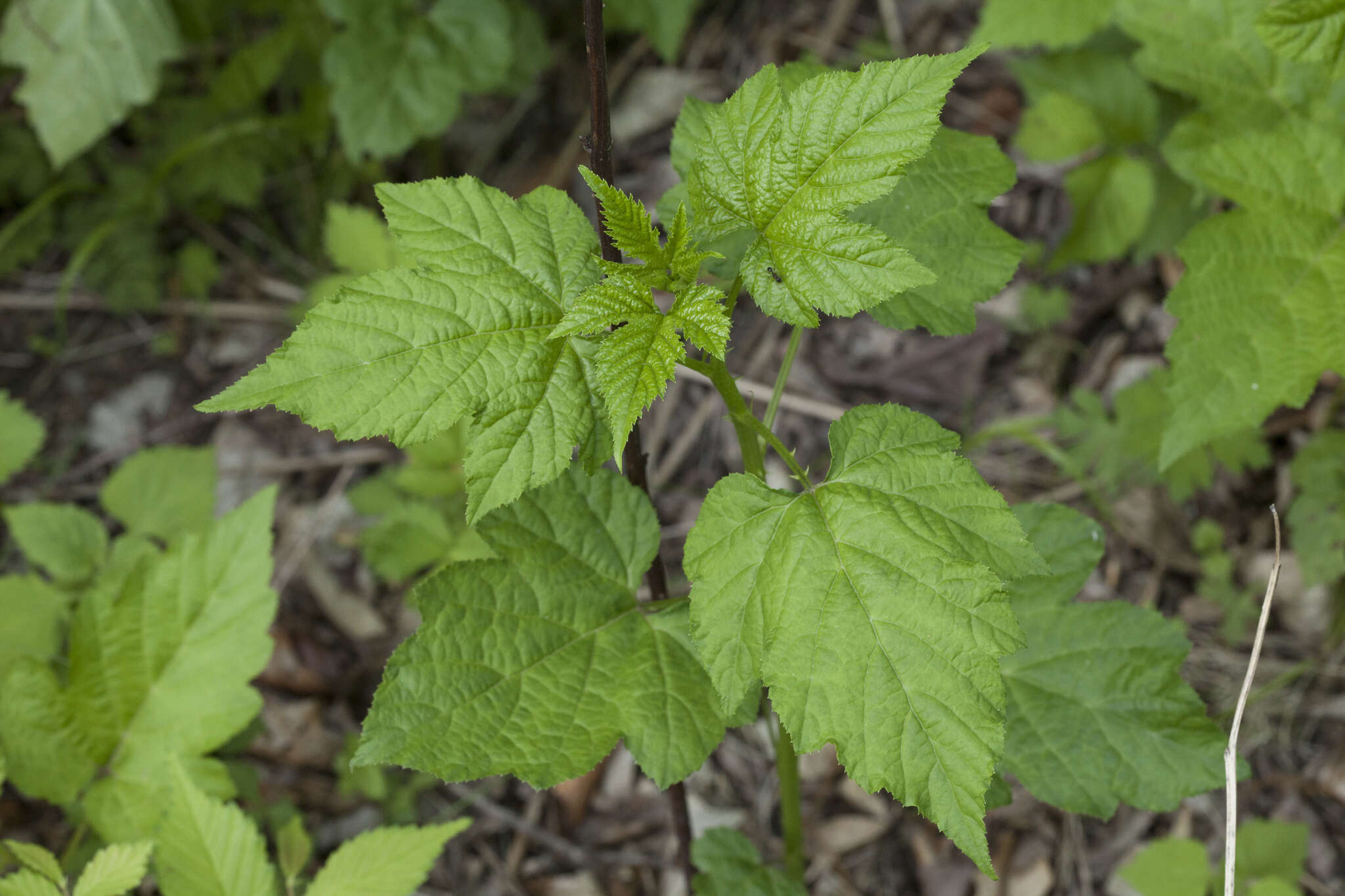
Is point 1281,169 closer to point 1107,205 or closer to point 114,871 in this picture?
point 1107,205

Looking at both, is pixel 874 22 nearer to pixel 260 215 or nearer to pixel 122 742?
pixel 260 215

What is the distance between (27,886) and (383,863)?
2.10 feet

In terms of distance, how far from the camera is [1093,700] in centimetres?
199

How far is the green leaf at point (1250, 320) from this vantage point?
2.27 meters

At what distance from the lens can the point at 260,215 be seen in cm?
457

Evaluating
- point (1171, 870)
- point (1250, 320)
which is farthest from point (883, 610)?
point (1171, 870)

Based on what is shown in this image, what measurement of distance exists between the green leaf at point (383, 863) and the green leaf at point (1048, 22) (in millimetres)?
2734

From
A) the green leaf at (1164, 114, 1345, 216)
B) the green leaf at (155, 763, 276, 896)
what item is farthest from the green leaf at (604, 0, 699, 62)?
the green leaf at (155, 763, 276, 896)

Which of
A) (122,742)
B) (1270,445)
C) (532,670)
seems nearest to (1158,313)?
(1270,445)

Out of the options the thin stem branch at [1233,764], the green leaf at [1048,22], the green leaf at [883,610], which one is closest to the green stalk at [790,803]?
the green leaf at [883,610]

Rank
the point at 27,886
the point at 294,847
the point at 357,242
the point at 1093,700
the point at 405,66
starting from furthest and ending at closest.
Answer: the point at 405,66 → the point at 357,242 → the point at 294,847 → the point at 1093,700 → the point at 27,886

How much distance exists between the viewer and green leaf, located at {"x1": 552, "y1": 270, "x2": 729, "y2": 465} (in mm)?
1360

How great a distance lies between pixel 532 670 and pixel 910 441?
754 millimetres

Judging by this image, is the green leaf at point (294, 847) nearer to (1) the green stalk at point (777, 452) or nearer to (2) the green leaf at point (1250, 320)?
(1) the green stalk at point (777, 452)
